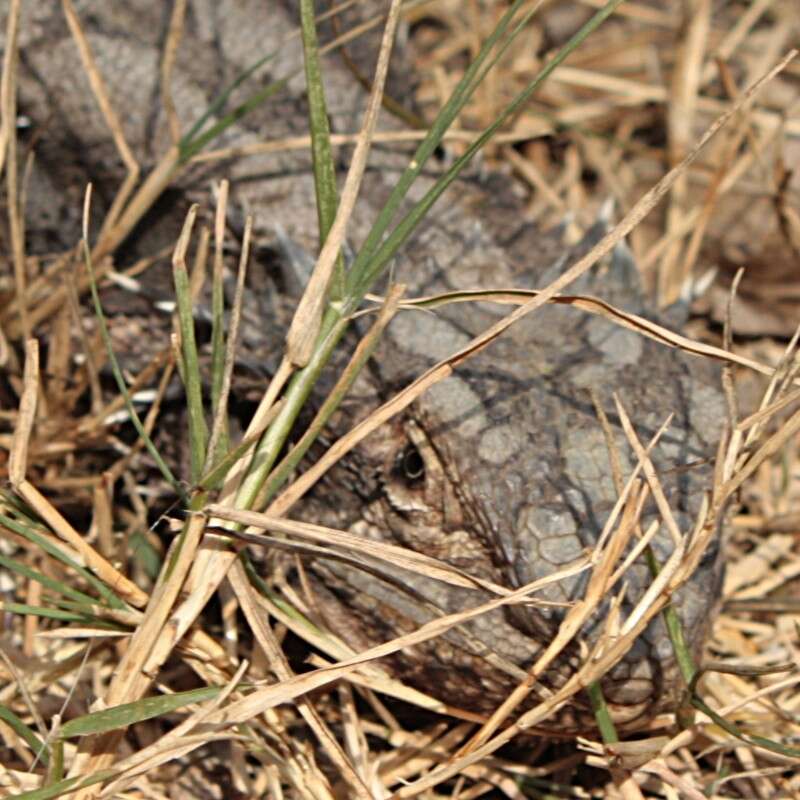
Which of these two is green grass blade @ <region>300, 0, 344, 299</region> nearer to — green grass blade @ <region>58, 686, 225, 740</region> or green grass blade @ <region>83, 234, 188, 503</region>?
green grass blade @ <region>83, 234, 188, 503</region>

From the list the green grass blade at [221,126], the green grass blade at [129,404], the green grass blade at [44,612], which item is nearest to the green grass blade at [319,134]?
the green grass blade at [129,404]

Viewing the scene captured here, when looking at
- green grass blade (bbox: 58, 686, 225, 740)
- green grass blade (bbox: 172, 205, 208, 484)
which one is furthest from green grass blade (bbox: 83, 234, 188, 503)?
green grass blade (bbox: 58, 686, 225, 740)

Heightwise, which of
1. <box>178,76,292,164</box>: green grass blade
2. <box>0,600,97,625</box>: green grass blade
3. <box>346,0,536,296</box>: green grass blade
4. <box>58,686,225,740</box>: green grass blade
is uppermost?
<box>346,0,536,296</box>: green grass blade

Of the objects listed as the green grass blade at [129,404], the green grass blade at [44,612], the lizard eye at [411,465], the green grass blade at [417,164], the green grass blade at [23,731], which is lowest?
the green grass blade at [23,731]

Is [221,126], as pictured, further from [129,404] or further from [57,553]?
[57,553]

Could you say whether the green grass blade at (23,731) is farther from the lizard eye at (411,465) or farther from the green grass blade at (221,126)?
the green grass blade at (221,126)

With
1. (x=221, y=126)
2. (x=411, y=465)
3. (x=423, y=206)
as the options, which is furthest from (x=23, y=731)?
(x=221, y=126)
